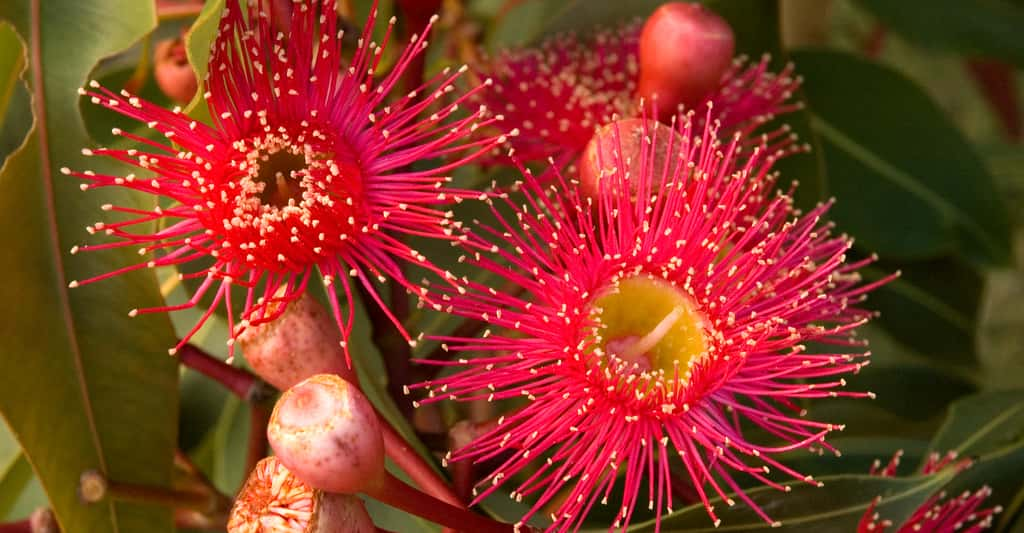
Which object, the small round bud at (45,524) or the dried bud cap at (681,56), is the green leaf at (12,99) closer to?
the small round bud at (45,524)

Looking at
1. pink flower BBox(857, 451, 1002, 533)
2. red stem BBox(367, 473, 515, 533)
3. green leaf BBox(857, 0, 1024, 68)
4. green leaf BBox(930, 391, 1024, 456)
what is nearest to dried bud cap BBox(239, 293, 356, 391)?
red stem BBox(367, 473, 515, 533)

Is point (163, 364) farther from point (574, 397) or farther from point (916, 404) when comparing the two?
point (916, 404)

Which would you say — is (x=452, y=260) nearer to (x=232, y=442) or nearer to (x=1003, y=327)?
(x=232, y=442)

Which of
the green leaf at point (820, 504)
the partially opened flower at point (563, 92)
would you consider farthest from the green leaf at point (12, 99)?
the green leaf at point (820, 504)

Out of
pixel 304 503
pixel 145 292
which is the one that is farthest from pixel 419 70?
pixel 304 503

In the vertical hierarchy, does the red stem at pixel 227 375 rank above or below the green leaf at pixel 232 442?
above
